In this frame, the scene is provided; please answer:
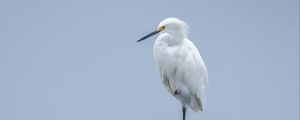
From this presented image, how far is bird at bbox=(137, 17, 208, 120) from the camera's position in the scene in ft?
32.6

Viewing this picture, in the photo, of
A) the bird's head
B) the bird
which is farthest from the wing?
the bird's head

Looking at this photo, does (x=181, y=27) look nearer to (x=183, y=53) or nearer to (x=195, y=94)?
(x=183, y=53)

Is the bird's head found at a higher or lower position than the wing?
higher

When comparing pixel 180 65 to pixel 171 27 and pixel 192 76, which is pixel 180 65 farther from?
pixel 171 27

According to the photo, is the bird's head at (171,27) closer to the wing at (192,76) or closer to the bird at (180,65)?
the bird at (180,65)

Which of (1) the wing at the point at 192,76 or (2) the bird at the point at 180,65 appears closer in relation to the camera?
(2) the bird at the point at 180,65

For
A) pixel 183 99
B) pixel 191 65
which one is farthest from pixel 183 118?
pixel 191 65

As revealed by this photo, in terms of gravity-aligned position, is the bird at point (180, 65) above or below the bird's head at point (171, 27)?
below

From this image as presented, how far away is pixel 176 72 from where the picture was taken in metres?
10.3

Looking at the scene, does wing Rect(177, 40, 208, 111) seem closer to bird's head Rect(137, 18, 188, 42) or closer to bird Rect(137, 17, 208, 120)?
bird Rect(137, 17, 208, 120)

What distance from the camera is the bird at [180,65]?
9.94m

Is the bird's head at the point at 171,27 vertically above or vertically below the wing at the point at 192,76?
above

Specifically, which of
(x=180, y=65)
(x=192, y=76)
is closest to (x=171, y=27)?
(x=180, y=65)

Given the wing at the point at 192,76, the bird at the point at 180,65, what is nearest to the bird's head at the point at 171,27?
the bird at the point at 180,65
